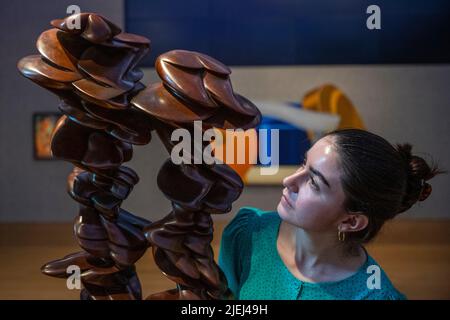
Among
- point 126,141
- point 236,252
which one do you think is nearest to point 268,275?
point 236,252

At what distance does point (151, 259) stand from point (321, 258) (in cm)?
307

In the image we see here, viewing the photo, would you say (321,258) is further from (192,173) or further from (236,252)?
(192,173)

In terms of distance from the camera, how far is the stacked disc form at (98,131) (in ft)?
1.92

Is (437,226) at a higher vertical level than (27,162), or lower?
lower

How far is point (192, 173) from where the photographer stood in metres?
0.63

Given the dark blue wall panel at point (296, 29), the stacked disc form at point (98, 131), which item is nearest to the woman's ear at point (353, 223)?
→ the stacked disc form at point (98, 131)

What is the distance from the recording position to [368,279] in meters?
0.73

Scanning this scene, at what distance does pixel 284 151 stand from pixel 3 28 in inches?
105

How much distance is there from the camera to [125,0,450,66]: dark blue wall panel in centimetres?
421

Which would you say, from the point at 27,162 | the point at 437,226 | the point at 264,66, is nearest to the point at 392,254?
the point at 437,226

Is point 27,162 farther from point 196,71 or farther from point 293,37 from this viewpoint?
point 196,71

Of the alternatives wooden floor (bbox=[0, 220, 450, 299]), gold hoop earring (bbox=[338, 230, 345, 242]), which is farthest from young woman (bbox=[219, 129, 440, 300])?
wooden floor (bbox=[0, 220, 450, 299])

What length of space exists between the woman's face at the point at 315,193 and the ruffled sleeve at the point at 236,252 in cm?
13

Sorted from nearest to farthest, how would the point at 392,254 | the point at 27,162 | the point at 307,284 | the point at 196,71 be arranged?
the point at 196,71
the point at 307,284
the point at 392,254
the point at 27,162
